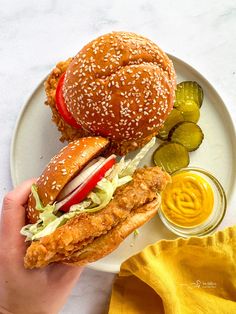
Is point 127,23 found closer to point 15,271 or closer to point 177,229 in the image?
point 177,229

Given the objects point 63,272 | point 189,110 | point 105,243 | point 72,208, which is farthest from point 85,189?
point 189,110

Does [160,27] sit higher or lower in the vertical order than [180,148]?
higher

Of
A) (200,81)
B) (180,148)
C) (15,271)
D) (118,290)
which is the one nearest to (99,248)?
(15,271)

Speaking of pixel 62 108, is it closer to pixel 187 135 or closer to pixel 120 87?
pixel 120 87

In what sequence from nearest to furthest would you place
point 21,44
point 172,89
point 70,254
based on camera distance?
point 70,254 < point 172,89 < point 21,44

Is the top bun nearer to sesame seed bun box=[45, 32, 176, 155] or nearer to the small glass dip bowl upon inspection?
sesame seed bun box=[45, 32, 176, 155]

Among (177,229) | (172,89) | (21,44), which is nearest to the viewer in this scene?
(172,89)

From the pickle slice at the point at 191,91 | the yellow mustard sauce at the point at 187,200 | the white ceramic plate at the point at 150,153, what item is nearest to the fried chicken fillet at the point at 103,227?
the yellow mustard sauce at the point at 187,200

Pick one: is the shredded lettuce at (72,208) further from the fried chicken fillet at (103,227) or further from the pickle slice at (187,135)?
the pickle slice at (187,135)
